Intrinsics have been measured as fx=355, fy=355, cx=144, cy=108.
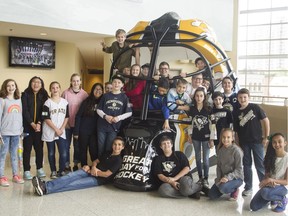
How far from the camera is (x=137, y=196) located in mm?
3760

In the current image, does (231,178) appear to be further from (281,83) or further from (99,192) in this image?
(281,83)

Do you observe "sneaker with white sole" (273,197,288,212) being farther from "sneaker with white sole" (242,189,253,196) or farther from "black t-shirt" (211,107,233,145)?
"black t-shirt" (211,107,233,145)

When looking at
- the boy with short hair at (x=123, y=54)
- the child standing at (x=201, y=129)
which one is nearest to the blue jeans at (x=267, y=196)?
the child standing at (x=201, y=129)

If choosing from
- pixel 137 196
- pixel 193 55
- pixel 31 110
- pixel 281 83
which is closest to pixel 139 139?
pixel 137 196

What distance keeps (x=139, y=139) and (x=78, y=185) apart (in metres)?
0.85

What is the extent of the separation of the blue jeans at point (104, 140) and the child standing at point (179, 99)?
78 centimetres

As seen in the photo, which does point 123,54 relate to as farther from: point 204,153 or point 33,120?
point 204,153

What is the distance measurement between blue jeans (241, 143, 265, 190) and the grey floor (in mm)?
249

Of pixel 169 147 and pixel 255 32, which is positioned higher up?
pixel 255 32

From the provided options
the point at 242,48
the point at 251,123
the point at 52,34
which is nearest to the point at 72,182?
the point at 251,123

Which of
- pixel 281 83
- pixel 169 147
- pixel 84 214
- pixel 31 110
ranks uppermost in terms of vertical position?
pixel 281 83

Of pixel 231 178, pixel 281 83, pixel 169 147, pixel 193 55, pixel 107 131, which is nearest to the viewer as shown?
pixel 231 178

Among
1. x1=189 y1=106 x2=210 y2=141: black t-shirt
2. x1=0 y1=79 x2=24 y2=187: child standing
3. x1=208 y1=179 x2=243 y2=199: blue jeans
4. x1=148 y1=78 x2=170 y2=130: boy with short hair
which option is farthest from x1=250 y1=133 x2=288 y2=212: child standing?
x1=0 y1=79 x2=24 y2=187: child standing

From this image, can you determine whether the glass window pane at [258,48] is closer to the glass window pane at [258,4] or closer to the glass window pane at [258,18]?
the glass window pane at [258,18]
